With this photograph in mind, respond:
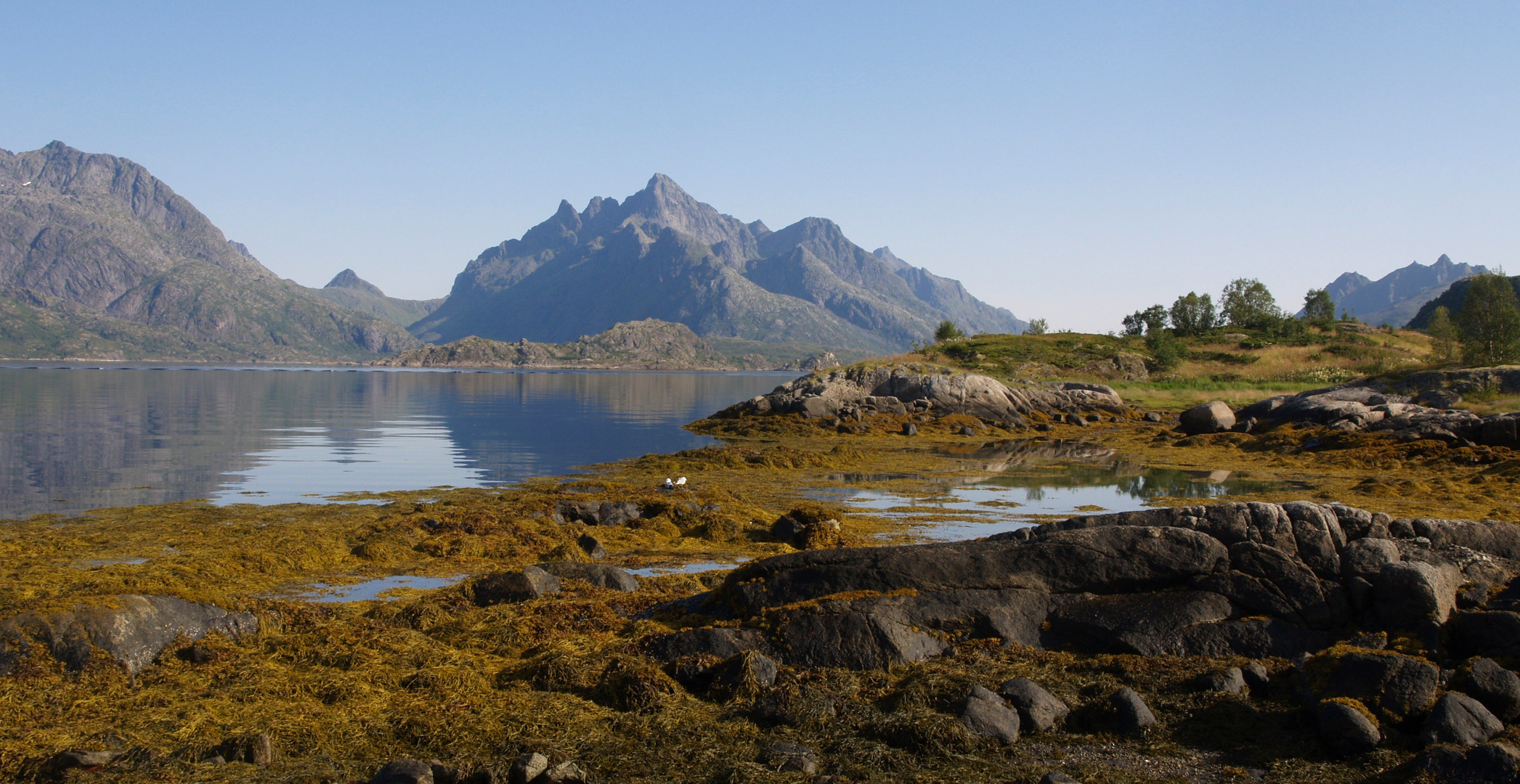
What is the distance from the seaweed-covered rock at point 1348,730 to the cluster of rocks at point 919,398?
4336 cm

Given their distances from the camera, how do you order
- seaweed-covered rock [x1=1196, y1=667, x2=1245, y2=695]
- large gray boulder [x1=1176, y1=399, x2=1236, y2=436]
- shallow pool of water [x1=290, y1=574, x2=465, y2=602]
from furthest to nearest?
large gray boulder [x1=1176, y1=399, x2=1236, y2=436], shallow pool of water [x1=290, y1=574, x2=465, y2=602], seaweed-covered rock [x1=1196, y1=667, x2=1245, y2=695]

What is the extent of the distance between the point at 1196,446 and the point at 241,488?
133 feet

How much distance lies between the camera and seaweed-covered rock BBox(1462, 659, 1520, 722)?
794cm

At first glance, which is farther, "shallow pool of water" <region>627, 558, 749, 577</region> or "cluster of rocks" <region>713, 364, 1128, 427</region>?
"cluster of rocks" <region>713, 364, 1128, 427</region>

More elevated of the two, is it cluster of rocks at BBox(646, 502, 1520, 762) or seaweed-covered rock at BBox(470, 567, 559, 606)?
cluster of rocks at BBox(646, 502, 1520, 762)

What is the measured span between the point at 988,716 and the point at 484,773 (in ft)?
15.3

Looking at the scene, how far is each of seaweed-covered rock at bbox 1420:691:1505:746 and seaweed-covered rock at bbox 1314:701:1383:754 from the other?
0.41 meters

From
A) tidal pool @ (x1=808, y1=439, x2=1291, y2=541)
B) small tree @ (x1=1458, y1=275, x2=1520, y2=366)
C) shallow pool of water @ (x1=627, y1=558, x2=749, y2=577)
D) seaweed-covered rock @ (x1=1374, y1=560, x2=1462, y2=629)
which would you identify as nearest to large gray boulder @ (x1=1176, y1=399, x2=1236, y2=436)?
tidal pool @ (x1=808, y1=439, x2=1291, y2=541)

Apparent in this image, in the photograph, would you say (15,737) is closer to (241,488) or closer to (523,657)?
(523,657)

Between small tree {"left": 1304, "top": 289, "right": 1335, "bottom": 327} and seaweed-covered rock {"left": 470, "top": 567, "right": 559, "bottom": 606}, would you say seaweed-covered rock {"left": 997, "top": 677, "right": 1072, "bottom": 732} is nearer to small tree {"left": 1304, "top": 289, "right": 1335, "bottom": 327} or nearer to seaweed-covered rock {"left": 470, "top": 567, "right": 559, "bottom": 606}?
seaweed-covered rock {"left": 470, "top": 567, "right": 559, "bottom": 606}

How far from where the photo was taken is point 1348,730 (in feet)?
25.4

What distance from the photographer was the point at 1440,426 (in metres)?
33.6

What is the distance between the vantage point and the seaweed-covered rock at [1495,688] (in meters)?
7.94

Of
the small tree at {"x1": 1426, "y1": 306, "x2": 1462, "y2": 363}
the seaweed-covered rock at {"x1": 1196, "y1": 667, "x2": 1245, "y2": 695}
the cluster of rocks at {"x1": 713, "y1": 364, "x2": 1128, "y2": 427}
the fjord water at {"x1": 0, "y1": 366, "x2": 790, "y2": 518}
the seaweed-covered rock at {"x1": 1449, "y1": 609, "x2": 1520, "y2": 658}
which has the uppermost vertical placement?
the small tree at {"x1": 1426, "y1": 306, "x2": 1462, "y2": 363}
